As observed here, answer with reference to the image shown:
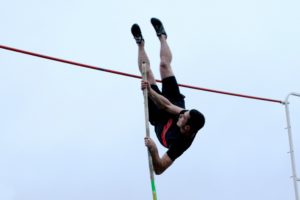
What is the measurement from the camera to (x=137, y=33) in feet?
28.9

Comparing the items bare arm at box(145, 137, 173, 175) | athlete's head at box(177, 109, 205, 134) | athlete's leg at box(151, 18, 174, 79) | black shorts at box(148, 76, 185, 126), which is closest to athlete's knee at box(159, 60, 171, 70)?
athlete's leg at box(151, 18, 174, 79)

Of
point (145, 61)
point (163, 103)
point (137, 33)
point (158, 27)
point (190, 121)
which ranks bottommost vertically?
point (190, 121)

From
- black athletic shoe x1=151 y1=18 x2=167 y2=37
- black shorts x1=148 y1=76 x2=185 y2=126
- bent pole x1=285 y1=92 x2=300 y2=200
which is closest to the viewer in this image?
black shorts x1=148 y1=76 x2=185 y2=126

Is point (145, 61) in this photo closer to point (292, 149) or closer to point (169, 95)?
point (169, 95)

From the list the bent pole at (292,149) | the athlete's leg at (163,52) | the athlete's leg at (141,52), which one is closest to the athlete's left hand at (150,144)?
the athlete's leg at (141,52)

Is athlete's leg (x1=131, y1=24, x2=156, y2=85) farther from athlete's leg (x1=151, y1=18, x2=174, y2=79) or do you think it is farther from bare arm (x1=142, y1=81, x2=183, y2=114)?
bare arm (x1=142, y1=81, x2=183, y2=114)

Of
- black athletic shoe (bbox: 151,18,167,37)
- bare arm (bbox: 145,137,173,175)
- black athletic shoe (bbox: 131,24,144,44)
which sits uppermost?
black athletic shoe (bbox: 151,18,167,37)

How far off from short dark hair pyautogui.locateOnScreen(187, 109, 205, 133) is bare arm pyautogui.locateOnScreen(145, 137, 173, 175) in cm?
42

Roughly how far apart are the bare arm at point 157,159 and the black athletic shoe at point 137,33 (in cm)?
142

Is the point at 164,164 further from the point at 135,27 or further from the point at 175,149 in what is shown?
the point at 135,27

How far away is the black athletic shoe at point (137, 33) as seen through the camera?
8.77 metres

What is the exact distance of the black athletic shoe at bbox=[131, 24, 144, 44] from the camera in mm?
8766

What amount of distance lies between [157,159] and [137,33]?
1648 millimetres

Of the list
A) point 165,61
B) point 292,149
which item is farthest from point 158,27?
point 292,149
